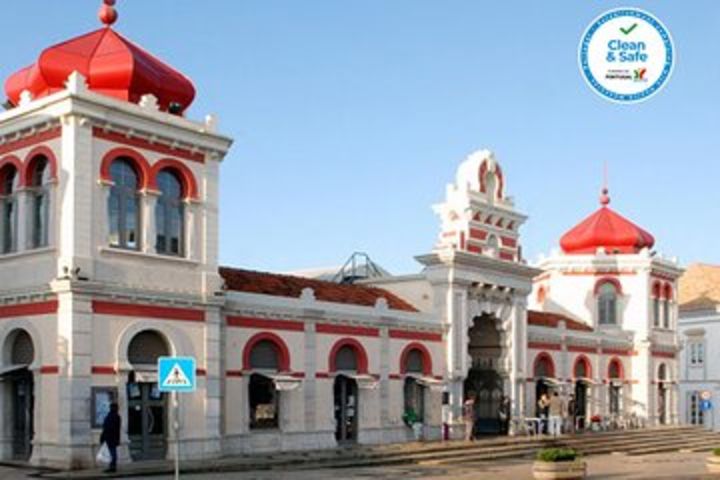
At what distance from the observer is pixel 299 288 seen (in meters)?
34.5

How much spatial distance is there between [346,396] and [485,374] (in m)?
8.93

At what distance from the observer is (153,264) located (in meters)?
27.6

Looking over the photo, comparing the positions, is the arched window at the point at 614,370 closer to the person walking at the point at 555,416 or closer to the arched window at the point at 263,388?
the person walking at the point at 555,416

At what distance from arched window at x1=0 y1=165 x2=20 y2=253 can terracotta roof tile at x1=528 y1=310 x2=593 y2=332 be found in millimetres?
24153

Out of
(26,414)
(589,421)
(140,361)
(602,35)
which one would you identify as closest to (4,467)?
(26,414)

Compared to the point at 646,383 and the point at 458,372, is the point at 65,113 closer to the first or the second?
the point at 458,372

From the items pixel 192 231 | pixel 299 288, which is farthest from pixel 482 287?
pixel 192 231

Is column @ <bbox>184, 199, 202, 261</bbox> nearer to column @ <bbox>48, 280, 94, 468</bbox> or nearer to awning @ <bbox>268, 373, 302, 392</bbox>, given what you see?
column @ <bbox>48, 280, 94, 468</bbox>

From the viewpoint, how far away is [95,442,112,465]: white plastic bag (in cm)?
2464

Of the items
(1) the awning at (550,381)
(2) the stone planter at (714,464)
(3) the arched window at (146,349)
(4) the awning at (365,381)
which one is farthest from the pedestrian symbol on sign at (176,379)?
(1) the awning at (550,381)

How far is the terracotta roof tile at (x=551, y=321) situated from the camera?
46419mm

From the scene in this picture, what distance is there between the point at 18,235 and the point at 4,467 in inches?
232

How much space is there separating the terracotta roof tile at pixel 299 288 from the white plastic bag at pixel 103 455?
25.3 feet

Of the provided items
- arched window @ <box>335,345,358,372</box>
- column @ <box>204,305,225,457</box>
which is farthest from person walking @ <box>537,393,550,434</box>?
column @ <box>204,305,225,457</box>
